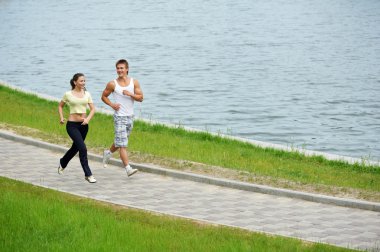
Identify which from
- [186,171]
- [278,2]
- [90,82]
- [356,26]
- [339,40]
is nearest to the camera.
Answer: [186,171]

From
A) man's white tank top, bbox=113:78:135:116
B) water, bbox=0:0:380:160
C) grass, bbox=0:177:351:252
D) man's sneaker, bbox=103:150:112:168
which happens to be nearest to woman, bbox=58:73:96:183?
man's white tank top, bbox=113:78:135:116

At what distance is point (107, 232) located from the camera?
11.4 meters

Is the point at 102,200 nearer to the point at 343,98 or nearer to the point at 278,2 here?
the point at 343,98

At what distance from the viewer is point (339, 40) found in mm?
60750

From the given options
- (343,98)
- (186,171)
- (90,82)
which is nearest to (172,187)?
(186,171)

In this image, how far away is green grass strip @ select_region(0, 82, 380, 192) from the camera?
653 inches

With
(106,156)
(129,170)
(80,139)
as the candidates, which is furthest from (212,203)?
(106,156)

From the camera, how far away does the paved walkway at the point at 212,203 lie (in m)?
12.4

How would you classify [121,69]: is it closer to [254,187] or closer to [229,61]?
[254,187]

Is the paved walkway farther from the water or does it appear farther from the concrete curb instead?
the water

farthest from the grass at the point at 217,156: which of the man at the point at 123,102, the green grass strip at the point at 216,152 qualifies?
the man at the point at 123,102

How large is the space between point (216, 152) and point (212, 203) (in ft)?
16.2

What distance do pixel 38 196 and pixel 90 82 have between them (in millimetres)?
29474

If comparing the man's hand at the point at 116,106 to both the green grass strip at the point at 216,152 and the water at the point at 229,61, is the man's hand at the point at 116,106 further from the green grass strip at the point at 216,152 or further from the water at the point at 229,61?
the water at the point at 229,61
